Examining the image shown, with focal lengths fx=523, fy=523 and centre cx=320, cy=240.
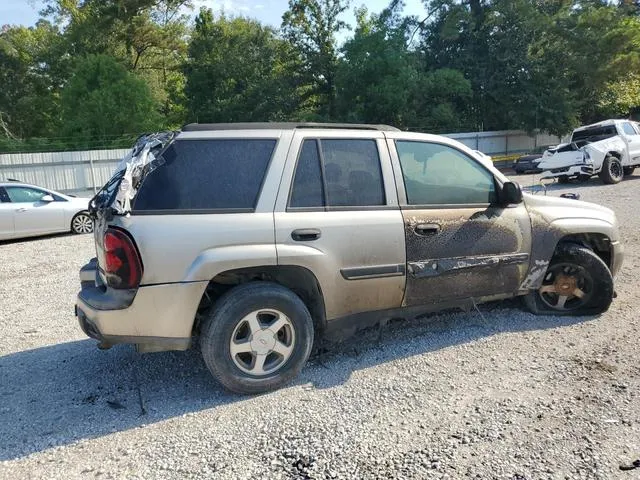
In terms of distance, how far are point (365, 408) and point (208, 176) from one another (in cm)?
188

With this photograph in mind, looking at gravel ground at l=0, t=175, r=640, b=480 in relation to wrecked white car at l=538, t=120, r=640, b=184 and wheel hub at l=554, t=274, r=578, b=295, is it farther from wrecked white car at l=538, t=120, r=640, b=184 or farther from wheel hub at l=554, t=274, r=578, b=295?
wrecked white car at l=538, t=120, r=640, b=184

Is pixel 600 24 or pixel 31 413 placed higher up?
pixel 600 24

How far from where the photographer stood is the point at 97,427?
10.9ft

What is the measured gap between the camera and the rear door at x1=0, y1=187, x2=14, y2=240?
10.6m

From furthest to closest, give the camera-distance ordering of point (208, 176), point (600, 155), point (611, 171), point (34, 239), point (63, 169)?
point (63, 169) < point (611, 171) < point (600, 155) < point (34, 239) < point (208, 176)

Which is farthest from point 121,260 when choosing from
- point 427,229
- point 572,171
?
point 572,171

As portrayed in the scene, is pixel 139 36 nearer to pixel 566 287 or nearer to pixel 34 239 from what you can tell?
pixel 34 239

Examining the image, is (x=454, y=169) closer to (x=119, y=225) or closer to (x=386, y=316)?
(x=386, y=316)

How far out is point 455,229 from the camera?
4234 mm

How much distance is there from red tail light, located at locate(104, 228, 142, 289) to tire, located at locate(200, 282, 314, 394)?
572mm

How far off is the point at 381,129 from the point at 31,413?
331 cm

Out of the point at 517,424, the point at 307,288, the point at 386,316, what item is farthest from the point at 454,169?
the point at 517,424

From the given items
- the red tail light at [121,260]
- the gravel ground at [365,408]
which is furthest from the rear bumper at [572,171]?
the red tail light at [121,260]

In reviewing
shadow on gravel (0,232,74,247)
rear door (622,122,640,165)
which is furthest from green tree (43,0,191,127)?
rear door (622,122,640,165)
